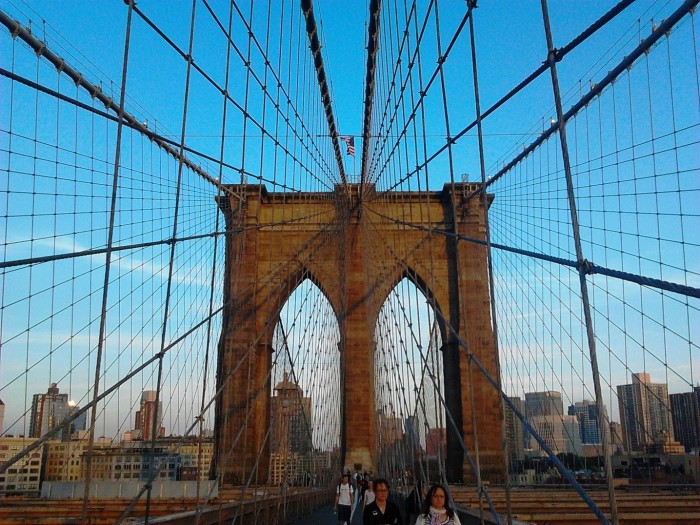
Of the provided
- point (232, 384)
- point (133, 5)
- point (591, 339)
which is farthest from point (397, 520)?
point (232, 384)

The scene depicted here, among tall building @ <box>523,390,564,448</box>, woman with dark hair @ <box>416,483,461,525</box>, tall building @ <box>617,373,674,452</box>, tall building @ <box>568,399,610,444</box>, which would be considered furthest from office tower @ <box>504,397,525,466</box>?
woman with dark hair @ <box>416,483,461,525</box>

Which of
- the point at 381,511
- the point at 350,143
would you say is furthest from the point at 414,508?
the point at 350,143

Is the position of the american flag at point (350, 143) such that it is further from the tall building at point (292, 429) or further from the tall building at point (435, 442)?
the tall building at point (435, 442)

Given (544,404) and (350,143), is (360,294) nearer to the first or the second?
(350,143)

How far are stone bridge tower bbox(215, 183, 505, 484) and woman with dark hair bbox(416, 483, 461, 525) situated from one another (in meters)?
16.3

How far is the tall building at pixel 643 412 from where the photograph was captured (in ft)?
28.2

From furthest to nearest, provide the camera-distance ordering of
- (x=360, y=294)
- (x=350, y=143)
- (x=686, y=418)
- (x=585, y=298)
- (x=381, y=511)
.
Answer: (x=350, y=143)
(x=360, y=294)
(x=686, y=418)
(x=381, y=511)
(x=585, y=298)

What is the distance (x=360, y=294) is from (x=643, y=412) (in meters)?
13.4

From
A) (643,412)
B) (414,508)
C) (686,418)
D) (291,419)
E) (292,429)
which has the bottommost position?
(414,508)

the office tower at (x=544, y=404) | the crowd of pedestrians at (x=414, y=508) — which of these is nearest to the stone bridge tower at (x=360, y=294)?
the office tower at (x=544, y=404)

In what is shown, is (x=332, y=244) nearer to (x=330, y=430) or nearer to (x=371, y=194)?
(x=371, y=194)

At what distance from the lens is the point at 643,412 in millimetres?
9305

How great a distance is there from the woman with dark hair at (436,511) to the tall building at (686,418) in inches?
152

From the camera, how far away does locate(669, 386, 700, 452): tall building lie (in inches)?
281
